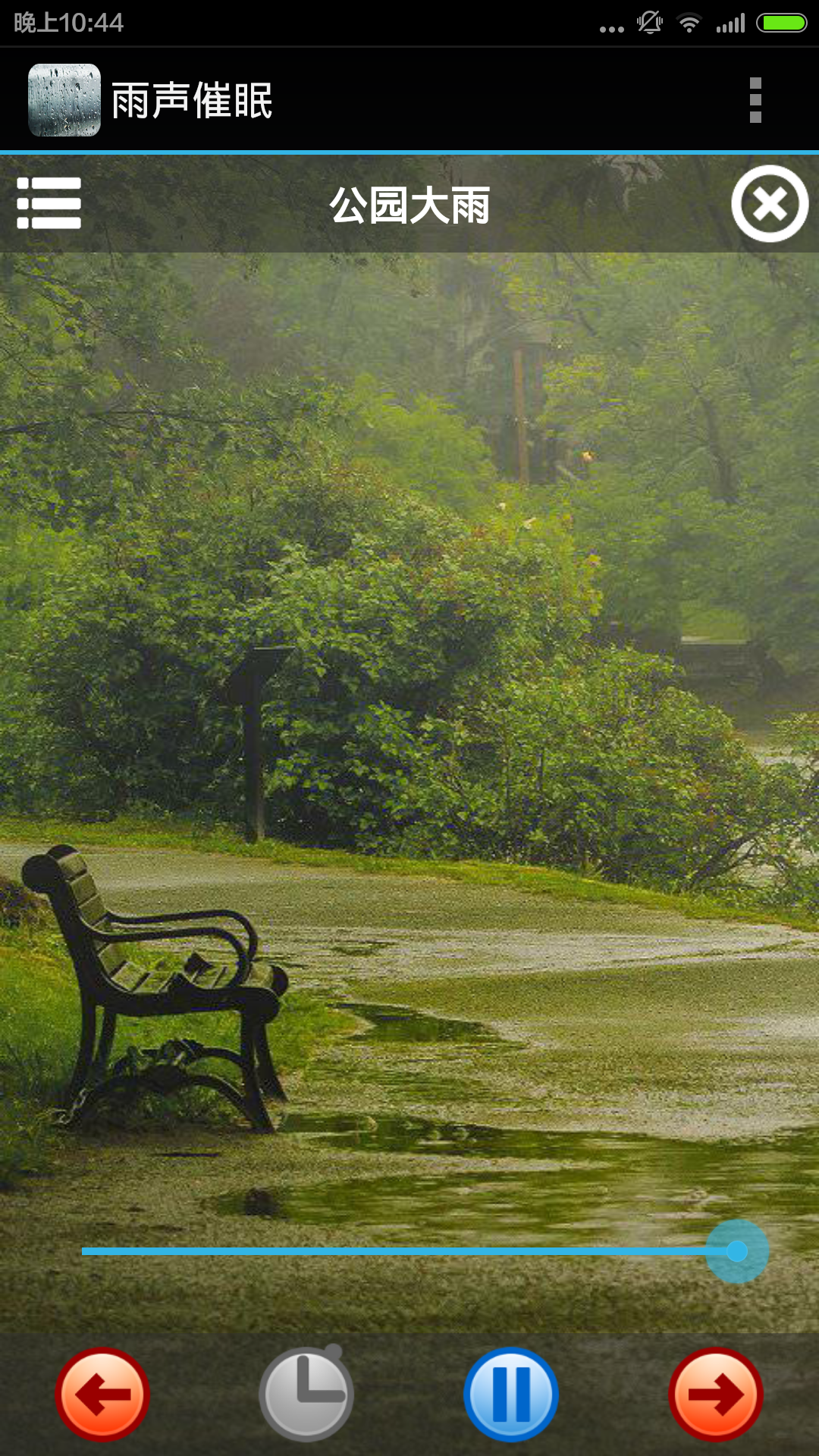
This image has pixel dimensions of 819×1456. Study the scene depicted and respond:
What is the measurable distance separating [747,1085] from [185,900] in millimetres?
6914

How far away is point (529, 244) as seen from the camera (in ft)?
21.7

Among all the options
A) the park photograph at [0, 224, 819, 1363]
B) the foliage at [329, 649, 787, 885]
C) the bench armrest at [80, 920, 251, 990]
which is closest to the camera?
the park photograph at [0, 224, 819, 1363]

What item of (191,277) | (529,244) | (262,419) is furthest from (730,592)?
(191,277)

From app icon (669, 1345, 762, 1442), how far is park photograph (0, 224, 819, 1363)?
1345 mm

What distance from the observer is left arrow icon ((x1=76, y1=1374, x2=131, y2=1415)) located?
10.8 ft

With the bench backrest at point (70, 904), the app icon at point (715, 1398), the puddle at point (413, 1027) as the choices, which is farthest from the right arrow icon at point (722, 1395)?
the puddle at point (413, 1027)

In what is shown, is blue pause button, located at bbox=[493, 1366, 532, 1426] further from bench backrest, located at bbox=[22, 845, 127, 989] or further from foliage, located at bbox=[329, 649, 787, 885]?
foliage, located at bbox=[329, 649, 787, 885]

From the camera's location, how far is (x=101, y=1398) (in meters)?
3.29

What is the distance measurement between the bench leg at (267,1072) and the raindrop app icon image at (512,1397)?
4489mm
